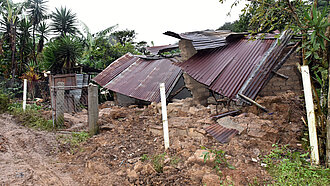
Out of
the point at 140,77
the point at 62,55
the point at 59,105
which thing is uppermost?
the point at 62,55

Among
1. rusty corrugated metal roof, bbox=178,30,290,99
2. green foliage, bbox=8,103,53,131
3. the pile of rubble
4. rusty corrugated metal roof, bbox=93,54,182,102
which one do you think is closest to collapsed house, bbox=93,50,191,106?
rusty corrugated metal roof, bbox=93,54,182,102

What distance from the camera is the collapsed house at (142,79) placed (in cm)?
896

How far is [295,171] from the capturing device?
2.83 meters

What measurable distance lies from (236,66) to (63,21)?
55.1 ft

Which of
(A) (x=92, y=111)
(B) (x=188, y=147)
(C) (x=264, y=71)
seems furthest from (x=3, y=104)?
(C) (x=264, y=71)

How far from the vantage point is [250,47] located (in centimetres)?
654

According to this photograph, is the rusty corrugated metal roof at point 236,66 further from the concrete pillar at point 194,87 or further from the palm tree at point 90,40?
the palm tree at point 90,40

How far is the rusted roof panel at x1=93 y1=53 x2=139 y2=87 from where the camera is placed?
11.9 meters

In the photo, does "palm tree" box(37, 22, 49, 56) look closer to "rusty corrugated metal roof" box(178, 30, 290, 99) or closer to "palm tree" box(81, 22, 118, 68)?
"palm tree" box(81, 22, 118, 68)

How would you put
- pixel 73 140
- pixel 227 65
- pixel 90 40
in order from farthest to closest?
pixel 90 40 → pixel 227 65 → pixel 73 140

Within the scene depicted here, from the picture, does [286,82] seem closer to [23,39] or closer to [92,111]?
[92,111]

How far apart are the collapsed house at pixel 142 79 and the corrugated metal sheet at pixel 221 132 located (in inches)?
150

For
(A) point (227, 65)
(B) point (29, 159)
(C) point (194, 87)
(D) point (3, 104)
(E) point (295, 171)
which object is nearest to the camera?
(E) point (295, 171)

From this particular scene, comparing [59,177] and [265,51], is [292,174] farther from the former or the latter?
[265,51]
